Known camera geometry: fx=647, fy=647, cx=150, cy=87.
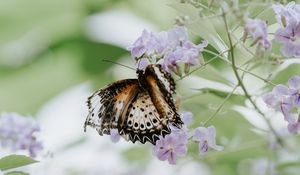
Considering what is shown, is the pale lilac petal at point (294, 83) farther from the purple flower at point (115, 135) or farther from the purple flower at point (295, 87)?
the purple flower at point (115, 135)

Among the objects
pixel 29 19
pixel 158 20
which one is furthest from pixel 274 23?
pixel 29 19

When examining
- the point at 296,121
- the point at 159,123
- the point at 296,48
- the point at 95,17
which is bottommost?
the point at 296,121

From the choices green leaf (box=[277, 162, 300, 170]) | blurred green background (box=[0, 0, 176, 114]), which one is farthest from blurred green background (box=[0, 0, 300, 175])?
green leaf (box=[277, 162, 300, 170])

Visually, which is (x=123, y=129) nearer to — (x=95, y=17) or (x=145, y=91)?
(x=145, y=91)

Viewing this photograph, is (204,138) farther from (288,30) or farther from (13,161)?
(13,161)

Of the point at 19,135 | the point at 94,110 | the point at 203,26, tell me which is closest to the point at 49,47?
the point at 19,135

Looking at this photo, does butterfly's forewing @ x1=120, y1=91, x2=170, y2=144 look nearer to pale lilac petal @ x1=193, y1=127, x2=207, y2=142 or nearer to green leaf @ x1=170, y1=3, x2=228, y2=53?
pale lilac petal @ x1=193, y1=127, x2=207, y2=142
